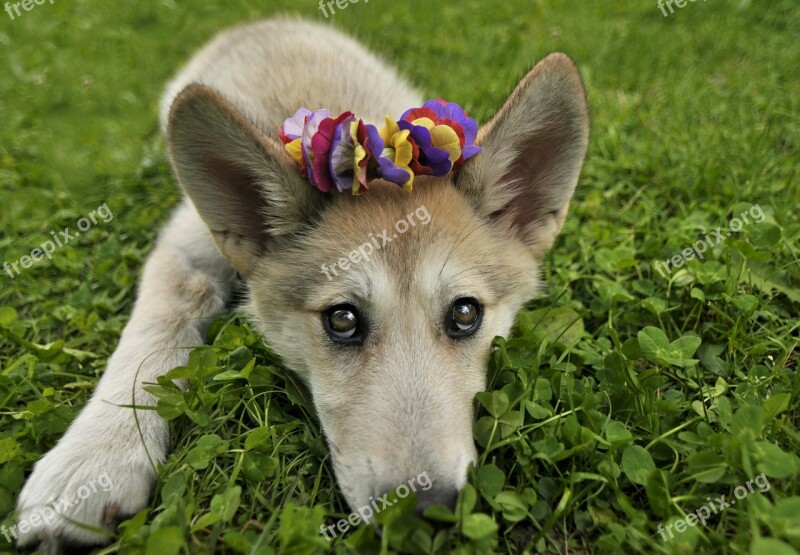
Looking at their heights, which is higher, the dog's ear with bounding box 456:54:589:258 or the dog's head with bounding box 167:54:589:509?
the dog's ear with bounding box 456:54:589:258

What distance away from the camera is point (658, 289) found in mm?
3086

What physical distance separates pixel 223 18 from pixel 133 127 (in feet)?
8.43

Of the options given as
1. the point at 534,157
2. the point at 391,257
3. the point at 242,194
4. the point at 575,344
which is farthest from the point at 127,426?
the point at 534,157

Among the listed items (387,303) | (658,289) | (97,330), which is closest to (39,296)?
(97,330)

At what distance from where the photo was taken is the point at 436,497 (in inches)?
74.2

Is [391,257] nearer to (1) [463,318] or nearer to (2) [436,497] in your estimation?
(1) [463,318]

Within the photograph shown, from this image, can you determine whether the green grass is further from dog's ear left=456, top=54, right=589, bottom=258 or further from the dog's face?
dog's ear left=456, top=54, right=589, bottom=258

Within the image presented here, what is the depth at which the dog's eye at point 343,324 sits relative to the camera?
2381 millimetres

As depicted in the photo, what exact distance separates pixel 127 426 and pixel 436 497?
4.32 ft

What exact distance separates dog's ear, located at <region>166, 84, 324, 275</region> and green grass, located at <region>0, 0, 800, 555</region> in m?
0.49

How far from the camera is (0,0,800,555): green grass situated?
6.57 ft

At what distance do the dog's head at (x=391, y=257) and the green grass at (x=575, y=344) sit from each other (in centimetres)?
17

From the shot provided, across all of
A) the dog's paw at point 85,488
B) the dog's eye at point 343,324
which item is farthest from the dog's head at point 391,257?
the dog's paw at point 85,488

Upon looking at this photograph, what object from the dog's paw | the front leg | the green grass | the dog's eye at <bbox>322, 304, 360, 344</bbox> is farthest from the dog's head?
the dog's paw
